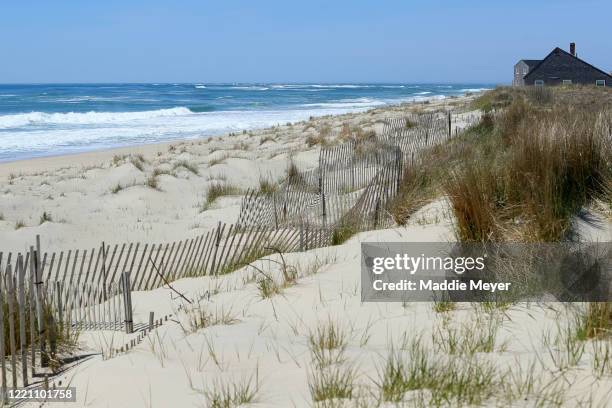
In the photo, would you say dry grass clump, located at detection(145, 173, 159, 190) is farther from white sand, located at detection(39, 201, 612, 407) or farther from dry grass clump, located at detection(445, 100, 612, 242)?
white sand, located at detection(39, 201, 612, 407)

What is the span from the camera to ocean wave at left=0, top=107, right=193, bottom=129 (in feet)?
128

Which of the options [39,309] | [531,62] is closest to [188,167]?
[39,309]

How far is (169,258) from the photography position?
22.4 ft

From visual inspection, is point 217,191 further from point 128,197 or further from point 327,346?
point 327,346

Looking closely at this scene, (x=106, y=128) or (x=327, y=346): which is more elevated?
(x=327, y=346)

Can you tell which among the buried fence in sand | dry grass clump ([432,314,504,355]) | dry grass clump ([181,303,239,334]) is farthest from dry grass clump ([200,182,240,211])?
dry grass clump ([432,314,504,355])

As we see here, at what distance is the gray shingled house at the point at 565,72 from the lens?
49000 millimetres

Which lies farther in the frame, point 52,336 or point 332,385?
point 52,336

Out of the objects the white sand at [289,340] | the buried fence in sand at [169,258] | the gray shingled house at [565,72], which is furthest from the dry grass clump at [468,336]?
the gray shingled house at [565,72]

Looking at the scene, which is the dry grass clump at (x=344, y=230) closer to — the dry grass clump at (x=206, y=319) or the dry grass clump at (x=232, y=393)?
the dry grass clump at (x=206, y=319)

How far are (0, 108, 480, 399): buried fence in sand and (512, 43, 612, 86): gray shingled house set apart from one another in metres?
40.0

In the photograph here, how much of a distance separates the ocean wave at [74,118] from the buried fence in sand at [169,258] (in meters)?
30.3

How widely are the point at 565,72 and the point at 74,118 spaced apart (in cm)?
3450

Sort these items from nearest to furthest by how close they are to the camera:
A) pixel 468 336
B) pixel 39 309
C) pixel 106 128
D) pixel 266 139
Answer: pixel 468 336 → pixel 39 309 → pixel 266 139 → pixel 106 128
